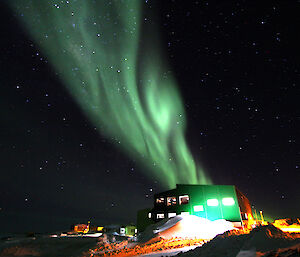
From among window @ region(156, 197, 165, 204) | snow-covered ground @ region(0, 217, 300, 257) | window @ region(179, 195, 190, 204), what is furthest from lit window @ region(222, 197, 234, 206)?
window @ region(156, 197, 165, 204)

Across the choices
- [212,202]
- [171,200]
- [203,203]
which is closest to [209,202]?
[212,202]

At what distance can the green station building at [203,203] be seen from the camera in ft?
137

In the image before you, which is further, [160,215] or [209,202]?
[160,215]

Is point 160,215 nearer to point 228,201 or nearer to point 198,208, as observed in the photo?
point 198,208

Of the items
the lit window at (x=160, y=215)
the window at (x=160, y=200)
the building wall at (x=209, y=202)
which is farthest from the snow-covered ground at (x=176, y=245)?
the window at (x=160, y=200)

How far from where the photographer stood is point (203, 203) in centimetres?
4441

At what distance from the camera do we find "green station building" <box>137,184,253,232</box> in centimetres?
4169

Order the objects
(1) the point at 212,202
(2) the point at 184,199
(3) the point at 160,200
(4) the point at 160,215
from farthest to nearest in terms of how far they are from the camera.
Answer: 1. (3) the point at 160,200
2. (4) the point at 160,215
3. (2) the point at 184,199
4. (1) the point at 212,202

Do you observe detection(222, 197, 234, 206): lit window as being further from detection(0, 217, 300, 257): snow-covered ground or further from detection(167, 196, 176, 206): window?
detection(0, 217, 300, 257): snow-covered ground

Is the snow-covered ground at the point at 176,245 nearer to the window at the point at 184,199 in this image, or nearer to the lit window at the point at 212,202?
the lit window at the point at 212,202

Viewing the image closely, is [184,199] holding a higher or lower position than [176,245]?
higher

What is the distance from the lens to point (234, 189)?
43.6m

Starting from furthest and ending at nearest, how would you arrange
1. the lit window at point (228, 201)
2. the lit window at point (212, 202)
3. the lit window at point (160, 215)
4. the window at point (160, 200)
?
the window at point (160, 200) < the lit window at point (160, 215) < the lit window at point (212, 202) < the lit window at point (228, 201)

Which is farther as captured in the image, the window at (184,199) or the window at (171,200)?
the window at (171,200)
